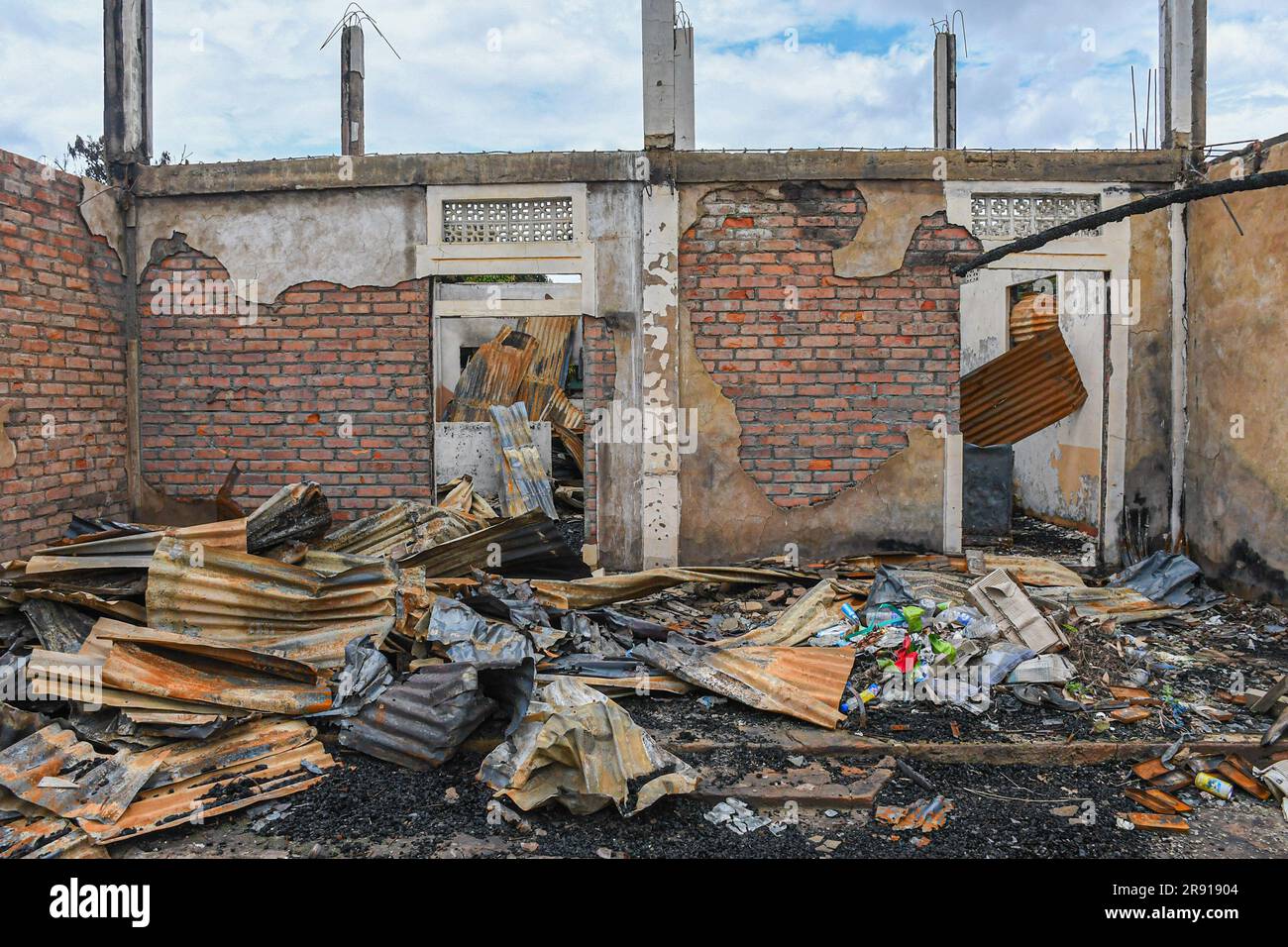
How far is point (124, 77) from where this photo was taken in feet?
19.9

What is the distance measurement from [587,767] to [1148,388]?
5.28 metres

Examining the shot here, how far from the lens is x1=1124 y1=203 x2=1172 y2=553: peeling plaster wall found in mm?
6039

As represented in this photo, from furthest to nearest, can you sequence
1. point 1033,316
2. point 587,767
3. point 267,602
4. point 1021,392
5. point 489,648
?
point 1033,316 → point 1021,392 → point 267,602 → point 489,648 → point 587,767

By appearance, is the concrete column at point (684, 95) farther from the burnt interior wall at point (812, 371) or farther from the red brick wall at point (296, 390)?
the red brick wall at point (296, 390)

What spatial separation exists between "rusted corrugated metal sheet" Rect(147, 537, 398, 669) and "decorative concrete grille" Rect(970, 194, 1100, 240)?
4.76 m

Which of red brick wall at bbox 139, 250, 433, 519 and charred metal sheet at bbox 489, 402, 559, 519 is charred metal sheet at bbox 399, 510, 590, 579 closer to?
red brick wall at bbox 139, 250, 433, 519

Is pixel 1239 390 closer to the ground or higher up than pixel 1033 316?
closer to the ground

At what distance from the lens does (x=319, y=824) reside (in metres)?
2.91

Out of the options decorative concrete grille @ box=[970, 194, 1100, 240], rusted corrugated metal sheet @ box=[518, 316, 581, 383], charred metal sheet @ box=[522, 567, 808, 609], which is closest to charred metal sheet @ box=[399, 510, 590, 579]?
charred metal sheet @ box=[522, 567, 808, 609]

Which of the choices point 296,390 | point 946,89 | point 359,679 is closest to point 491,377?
point 296,390

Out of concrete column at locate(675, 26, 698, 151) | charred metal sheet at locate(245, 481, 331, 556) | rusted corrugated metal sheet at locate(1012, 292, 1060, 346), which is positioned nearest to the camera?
charred metal sheet at locate(245, 481, 331, 556)

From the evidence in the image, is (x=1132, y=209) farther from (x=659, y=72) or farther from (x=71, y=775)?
(x=71, y=775)

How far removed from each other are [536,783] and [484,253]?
13.3 ft
